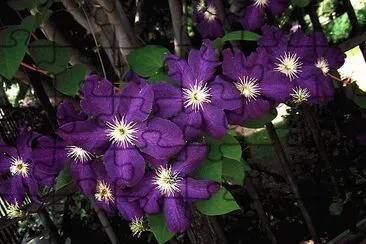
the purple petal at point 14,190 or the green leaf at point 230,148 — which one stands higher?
the purple petal at point 14,190

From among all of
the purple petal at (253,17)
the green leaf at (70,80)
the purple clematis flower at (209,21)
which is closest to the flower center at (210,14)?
the purple clematis flower at (209,21)

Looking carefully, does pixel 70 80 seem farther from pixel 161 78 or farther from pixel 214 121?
pixel 214 121

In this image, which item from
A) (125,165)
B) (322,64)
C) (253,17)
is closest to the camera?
(125,165)

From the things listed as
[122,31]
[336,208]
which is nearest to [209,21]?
[122,31]

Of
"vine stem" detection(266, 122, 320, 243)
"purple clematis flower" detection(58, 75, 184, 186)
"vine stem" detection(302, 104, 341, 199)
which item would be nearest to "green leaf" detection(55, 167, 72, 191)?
"purple clematis flower" detection(58, 75, 184, 186)

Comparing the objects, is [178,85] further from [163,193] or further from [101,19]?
[101,19]

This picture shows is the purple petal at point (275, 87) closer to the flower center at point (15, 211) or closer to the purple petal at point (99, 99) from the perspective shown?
the purple petal at point (99, 99)

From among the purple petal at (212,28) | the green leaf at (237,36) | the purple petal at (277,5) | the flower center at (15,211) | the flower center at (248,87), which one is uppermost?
the purple petal at (212,28)
